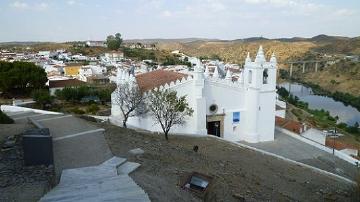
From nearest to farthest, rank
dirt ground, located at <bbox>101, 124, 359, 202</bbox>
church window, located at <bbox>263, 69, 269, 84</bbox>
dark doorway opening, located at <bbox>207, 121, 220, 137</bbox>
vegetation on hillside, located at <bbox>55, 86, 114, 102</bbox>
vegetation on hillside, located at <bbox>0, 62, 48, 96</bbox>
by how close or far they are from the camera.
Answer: dirt ground, located at <bbox>101, 124, 359, 202</bbox>, dark doorway opening, located at <bbox>207, 121, 220, 137</bbox>, church window, located at <bbox>263, 69, 269, 84</bbox>, vegetation on hillside, located at <bbox>0, 62, 48, 96</bbox>, vegetation on hillside, located at <bbox>55, 86, 114, 102</bbox>

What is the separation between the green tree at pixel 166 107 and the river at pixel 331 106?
123 ft

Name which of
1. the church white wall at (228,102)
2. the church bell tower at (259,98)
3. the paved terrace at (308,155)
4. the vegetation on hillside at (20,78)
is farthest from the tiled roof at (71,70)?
the paved terrace at (308,155)

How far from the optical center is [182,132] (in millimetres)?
21547

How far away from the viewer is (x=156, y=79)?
24.3 metres

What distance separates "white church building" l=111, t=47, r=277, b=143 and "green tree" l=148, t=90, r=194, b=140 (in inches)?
46.2

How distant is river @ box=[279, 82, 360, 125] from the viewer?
54322 mm

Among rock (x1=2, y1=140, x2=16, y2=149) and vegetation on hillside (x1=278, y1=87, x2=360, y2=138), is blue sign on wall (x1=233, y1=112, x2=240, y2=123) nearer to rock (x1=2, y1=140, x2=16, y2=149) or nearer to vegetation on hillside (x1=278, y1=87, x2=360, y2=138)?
rock (x1=2, y1=140, x2=16, y2=149)

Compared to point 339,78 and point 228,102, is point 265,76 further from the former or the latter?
point 339,78

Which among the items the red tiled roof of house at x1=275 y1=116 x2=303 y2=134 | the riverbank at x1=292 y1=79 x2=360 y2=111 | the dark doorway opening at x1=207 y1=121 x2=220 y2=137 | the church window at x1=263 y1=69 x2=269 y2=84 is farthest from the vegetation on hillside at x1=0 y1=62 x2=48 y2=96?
the riverbank at x1=292 y1=79 x2=360 y2=111

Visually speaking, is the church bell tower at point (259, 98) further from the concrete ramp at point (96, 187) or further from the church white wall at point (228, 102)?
the concrete ramp at point (96, 187)

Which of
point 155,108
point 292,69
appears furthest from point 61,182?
point 292,69

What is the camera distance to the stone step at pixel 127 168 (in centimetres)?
977

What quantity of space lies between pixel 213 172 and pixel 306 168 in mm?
7532

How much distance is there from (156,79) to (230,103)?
4.92 m
